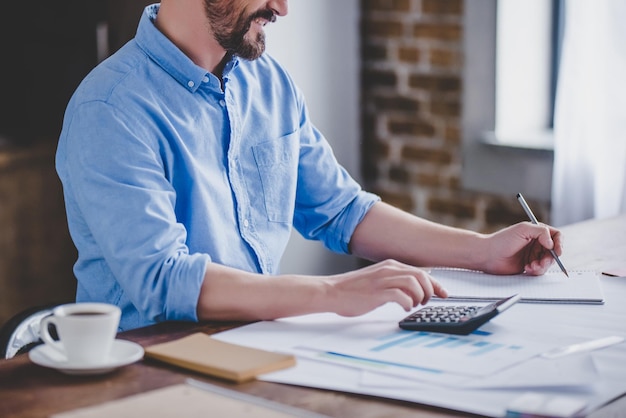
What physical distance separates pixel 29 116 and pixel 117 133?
2133 millimetres

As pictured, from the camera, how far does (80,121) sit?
1452 millimetres

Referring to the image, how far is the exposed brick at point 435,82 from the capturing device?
304 centimetres

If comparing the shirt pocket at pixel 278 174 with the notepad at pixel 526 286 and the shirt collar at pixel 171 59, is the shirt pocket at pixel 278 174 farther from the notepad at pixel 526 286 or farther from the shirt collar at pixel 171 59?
the notepad at pixel 526 286

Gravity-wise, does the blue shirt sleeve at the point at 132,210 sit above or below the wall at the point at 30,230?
above

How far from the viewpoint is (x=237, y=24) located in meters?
1.60

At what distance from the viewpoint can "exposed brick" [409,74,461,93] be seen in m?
3.04

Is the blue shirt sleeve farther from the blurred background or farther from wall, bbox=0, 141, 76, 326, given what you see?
wall, bbox=0, 141, 76, 326

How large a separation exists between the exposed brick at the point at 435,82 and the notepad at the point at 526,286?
1.45m

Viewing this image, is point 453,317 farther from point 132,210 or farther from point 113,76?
point 113,76

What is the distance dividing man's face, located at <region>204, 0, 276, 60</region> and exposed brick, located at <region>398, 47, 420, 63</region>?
1.54m

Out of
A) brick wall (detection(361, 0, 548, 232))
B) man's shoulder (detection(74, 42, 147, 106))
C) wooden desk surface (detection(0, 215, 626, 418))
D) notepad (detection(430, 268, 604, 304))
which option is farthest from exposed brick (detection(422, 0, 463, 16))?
wooden desk surface (detection(0, 215, 626, 418))

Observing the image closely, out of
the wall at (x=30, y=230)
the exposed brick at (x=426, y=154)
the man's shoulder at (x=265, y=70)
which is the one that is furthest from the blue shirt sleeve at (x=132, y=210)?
the wall at (x=30, y=230)

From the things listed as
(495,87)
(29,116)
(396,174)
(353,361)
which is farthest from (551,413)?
(29,116)

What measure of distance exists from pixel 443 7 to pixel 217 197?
Result: 5.36 feet
